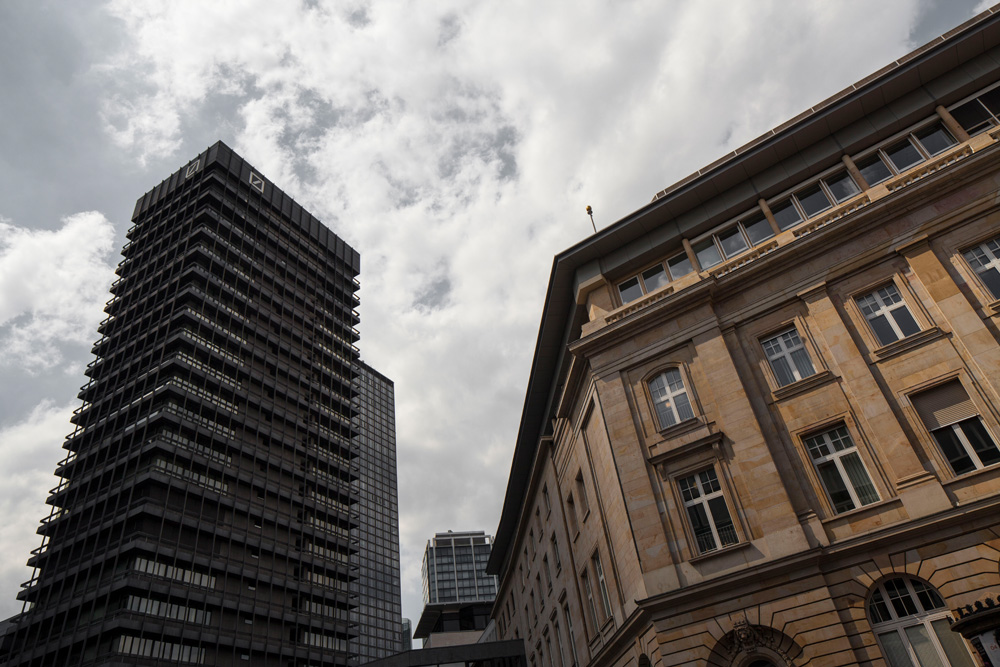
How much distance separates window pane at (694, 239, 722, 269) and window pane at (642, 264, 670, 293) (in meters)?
1.67

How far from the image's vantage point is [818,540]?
21.5m

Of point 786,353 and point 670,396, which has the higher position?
point 786,353

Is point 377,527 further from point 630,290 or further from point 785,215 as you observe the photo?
point 785,215

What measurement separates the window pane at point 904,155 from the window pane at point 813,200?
283 cm

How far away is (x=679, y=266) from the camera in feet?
98.5

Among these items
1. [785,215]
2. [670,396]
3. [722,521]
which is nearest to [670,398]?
[670,396]

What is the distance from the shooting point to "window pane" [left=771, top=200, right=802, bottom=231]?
27922 mm

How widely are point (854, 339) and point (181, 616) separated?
59.5 meters

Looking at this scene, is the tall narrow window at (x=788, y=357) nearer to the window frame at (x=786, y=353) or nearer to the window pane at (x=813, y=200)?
the window frame at (x=786, y=353)

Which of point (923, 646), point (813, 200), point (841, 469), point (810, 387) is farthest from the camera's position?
point (813, 200)

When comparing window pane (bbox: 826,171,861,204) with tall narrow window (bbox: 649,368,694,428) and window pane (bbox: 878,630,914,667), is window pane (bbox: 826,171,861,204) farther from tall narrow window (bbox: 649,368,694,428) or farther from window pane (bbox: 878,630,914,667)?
window pane (bbox: 878,630,914,667)

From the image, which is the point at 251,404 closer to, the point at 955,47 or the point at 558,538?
the point at 558,538

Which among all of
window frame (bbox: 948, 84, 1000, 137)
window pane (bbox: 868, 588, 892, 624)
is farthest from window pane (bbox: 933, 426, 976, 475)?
window frame (bbox: 948, 84, 1000, 137)

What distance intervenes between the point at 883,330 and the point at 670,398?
26.2ft
